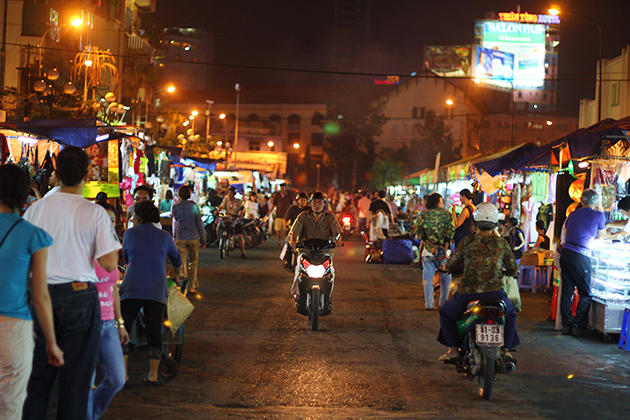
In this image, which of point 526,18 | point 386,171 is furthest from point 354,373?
point 526,18

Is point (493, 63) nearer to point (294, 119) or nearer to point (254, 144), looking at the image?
point (294, 119)

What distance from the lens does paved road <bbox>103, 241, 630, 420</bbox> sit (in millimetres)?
5656

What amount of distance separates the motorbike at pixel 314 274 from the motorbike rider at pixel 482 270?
2892mm

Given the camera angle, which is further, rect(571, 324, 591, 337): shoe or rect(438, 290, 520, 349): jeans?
rect(571, 324, 591, 337): shoe

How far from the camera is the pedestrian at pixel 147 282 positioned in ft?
20.1

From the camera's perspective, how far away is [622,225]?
9.45m

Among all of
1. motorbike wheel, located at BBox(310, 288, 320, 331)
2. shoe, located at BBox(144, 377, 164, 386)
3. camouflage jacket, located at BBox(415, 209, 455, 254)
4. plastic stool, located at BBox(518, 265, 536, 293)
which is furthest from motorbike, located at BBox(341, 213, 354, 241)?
shoe, located at BBox(144, 377, 164, 386)

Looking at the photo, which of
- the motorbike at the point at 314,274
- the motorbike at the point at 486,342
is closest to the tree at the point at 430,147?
the motorbike at the point at 314,274

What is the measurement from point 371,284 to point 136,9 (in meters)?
34.4

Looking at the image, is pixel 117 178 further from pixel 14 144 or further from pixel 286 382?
pixel 286 382

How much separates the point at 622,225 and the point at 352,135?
67680 millimetres

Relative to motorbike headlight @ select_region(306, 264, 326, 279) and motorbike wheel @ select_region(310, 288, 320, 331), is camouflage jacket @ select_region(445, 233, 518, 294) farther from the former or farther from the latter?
motorbike headlight @ select_region(306, 264, 326, 279)

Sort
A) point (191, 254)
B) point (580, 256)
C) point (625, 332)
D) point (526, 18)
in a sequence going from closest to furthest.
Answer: point (625, 332) → point (580, 256) → point (191, 254) → point (526, 18)

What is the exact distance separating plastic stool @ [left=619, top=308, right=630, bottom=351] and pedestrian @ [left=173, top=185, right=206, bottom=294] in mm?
6927
